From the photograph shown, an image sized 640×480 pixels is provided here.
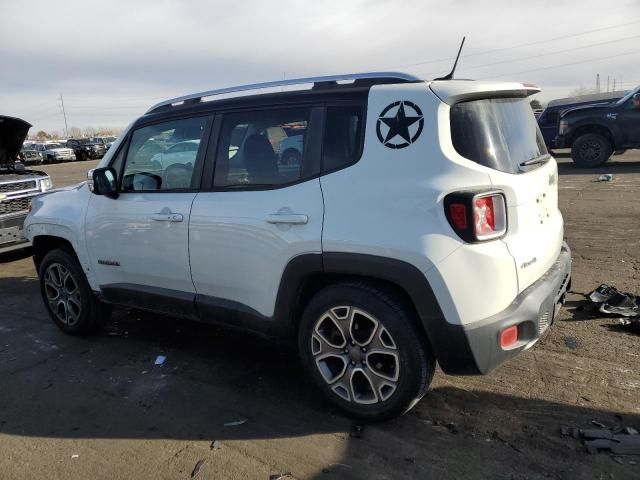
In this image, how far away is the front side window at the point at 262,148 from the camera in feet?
10.6

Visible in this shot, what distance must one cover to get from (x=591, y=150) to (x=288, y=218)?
13304 mm

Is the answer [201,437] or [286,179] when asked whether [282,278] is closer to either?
[286,179]

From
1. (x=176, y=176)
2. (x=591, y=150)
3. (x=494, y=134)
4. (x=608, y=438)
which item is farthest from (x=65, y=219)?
(x=591, y=150)

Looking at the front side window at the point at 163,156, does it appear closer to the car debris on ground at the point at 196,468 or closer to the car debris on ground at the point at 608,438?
the car debris on ground at the point at 196,468

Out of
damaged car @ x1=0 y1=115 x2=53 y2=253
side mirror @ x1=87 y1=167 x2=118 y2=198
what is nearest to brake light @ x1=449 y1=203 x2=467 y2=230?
side mirror @ x1=87 y1=167 x2=118 y2=198

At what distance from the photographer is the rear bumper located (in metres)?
2.68

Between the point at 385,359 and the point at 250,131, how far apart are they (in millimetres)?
1672

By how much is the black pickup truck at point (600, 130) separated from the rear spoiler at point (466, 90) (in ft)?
39.9

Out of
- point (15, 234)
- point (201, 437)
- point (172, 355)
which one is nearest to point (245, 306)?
point (201, 437)

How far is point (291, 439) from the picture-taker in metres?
3.01

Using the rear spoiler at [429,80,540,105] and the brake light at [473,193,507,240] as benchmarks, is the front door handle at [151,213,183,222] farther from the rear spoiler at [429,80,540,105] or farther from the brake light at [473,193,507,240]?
the brake light at [473,193,507,240]

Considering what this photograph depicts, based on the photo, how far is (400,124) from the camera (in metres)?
2.85

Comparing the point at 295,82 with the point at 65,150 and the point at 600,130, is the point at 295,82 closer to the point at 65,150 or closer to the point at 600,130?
the point at 600,130

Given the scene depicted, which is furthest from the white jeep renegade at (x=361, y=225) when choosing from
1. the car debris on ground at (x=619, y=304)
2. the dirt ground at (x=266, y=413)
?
the car debris on ground at (x=619, y=304)
